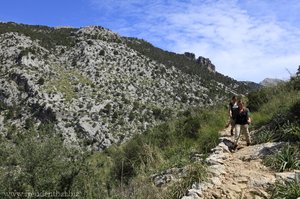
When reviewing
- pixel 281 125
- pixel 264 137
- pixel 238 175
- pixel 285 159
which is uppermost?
pixel 281 125

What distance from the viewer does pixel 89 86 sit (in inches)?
2726

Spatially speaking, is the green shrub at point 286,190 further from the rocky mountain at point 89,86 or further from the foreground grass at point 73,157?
the rocky mountain at point 89,86

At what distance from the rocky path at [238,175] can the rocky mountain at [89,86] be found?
4307 cm

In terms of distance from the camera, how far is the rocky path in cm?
836

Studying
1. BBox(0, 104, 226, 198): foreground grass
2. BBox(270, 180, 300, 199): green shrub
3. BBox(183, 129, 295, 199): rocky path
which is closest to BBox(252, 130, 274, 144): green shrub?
BBox(183, 129, 295, 199): rocky path

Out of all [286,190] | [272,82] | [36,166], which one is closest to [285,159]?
[286,190]

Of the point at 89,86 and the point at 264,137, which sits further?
the point at 89,86

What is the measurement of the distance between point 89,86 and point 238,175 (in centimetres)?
6130

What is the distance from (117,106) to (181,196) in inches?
2253

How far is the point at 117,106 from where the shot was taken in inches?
2571

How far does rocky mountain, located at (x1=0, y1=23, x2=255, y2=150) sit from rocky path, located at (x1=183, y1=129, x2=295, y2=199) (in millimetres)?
43073

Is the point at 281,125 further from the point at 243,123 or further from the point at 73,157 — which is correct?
the point at 73,157

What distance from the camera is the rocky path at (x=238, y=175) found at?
27.4 ft

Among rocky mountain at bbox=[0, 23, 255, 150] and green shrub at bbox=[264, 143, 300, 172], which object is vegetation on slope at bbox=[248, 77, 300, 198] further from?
rocky mountain at bbox=[0, 23, 255, 150]
